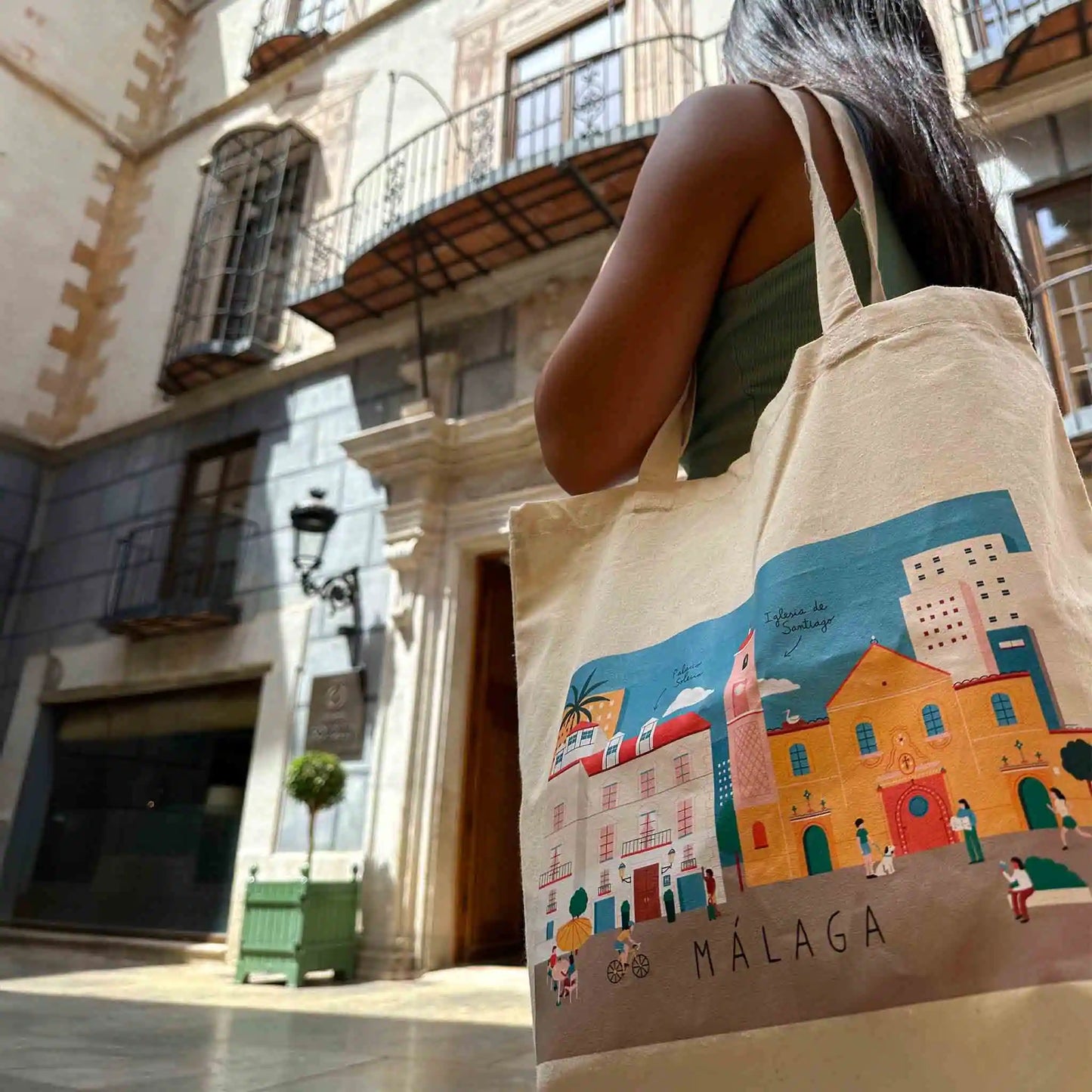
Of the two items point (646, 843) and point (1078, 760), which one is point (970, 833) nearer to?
point (1078, 760)

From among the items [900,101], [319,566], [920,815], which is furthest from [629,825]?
[319,566]

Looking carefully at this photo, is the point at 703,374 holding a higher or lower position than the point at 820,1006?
higher

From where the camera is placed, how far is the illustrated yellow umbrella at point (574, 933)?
68 centimetres

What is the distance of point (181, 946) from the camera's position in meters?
6.52

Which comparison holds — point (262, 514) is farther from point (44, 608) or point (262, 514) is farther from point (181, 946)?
point (181, 946)

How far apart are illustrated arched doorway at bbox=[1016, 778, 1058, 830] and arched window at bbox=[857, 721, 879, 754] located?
0.09 meters

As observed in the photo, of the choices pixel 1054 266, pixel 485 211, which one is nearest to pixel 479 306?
pixel 485 211

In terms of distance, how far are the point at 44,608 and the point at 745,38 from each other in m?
9.46

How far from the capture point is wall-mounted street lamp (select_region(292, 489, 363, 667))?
21.6 ft

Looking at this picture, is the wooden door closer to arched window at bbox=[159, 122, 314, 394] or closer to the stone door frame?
the stone door frame

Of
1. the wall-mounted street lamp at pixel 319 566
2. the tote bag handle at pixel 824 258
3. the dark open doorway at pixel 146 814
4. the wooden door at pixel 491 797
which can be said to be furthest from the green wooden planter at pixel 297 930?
the tote bag handle at pixel 824 258

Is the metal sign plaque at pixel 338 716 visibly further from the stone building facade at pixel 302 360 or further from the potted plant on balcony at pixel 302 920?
the potted plant on balcony at pixel 302 920

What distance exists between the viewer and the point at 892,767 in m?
0.57

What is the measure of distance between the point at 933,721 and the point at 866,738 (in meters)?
0.04
